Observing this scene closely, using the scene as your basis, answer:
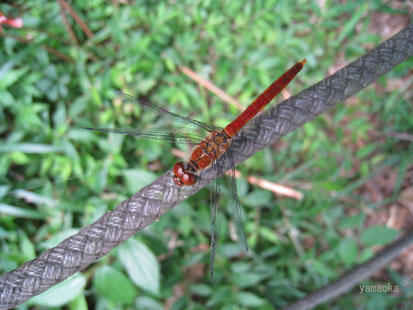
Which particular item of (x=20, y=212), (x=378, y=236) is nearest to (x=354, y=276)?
(x=378, y=236)

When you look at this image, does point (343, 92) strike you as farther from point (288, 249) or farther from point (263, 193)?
point (288, 249)

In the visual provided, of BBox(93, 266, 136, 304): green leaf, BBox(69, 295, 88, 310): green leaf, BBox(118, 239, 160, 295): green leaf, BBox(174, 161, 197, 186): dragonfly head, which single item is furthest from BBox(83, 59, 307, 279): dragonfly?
BBox(69, 295, 88, 310): green leaf

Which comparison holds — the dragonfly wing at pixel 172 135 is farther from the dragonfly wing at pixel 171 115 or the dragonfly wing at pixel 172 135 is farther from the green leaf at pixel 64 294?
the green leaf at pixel 64 294

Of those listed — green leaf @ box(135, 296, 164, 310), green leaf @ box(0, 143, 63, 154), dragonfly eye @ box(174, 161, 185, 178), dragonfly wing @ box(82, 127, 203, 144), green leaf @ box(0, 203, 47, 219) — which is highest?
green leaf @ box(0, 143, 63, 154)

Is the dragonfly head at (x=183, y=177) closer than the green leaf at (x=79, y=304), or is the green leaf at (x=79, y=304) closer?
the dragonfly head at (x=183, y=177)

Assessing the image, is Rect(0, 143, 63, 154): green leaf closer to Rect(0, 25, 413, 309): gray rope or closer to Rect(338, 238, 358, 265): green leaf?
Rect(0, 25, 413, 309): gray rope

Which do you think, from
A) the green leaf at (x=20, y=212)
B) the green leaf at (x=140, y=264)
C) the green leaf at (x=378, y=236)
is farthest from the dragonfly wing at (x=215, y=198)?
the green leaf at (x=378, y=236)

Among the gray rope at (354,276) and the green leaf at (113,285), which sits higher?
the green leaf at (113,285)
